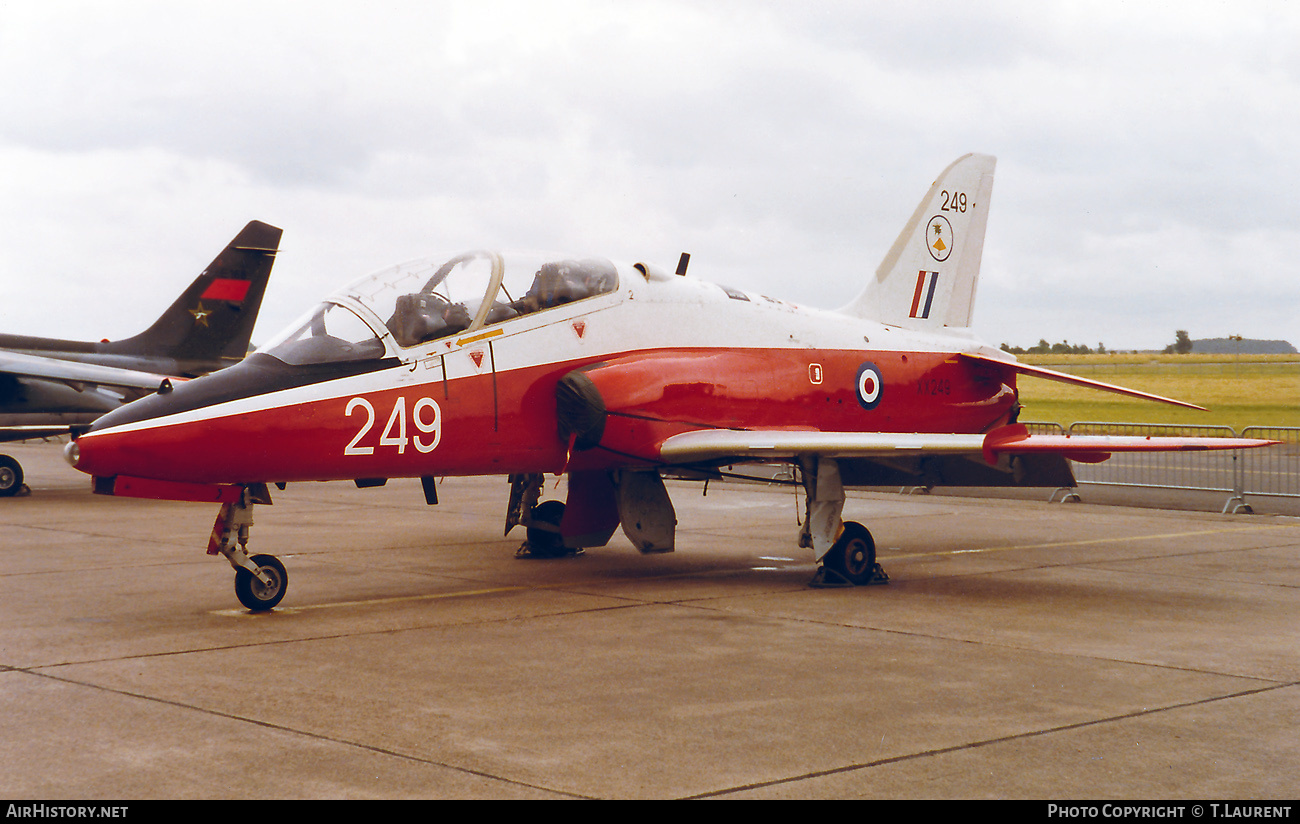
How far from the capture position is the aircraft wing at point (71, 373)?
60.0 feet

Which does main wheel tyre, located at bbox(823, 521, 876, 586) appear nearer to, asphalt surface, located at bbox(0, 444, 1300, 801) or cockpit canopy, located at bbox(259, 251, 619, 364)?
asphalt surface, located at bbox(0, 444, 1300, 801)

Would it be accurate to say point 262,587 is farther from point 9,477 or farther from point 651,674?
point 9,477

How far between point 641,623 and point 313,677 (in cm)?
249

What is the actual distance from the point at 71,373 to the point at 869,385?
13427 mm

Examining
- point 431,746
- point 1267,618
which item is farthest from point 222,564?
point 1267,618

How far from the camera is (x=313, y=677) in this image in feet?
20.7

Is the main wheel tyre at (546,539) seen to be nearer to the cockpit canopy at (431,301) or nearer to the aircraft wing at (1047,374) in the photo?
the cockpit canopy at (431,301)

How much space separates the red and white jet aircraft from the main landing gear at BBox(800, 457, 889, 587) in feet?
0.06

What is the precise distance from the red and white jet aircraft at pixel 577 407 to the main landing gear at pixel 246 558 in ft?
0.04

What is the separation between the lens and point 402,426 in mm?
8383

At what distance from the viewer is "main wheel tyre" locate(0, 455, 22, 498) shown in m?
19.1

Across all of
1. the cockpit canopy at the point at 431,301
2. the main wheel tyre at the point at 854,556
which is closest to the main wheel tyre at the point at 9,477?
the cockpit canopy at the point at 431,301

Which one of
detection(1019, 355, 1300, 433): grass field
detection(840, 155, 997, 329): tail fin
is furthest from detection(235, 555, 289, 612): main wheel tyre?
detection(1019, 355, 1300, 433): grass field

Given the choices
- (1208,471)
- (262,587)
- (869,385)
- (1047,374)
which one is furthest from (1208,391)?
(262,587)
